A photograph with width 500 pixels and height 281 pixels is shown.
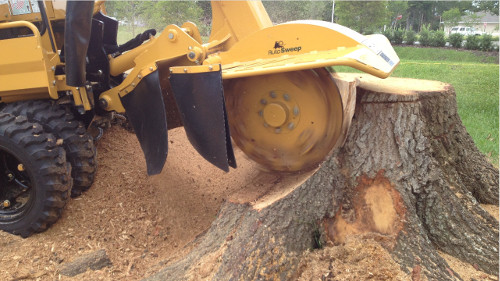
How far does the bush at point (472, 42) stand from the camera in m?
20.6

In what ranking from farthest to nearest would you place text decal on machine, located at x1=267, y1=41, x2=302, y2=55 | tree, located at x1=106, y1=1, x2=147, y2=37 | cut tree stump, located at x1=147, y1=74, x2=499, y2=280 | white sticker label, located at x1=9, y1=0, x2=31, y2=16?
tree, located at x1=106, y1=1, x2=147, y2=37, white sticker label, located at x1=9, y1=0, x2=31, y2=16, text decal on machine, located at x1=267, y1=41, x2=302, y2=55, cut tree stump, located at x1=147, y1=74, x2=499, y2=280

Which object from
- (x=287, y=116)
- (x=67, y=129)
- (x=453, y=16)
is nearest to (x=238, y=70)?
(x=287, y=116)

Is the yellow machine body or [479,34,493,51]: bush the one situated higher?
the yellow machine body

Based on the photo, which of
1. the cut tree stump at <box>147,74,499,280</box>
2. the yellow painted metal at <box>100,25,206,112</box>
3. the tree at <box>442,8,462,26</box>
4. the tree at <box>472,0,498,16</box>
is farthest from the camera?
the tree at <box>442,8,462,26</box>

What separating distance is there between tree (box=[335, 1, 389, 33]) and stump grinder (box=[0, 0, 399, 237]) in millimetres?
21089

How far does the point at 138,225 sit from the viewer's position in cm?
348

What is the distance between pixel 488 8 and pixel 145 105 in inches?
843

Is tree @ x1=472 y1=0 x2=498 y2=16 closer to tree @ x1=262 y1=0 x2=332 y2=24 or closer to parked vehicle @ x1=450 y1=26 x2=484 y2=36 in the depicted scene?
parked vehicle @ x1=450 y1=26 x2=484 y2=36

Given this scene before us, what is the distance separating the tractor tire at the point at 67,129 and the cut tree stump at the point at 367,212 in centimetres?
127

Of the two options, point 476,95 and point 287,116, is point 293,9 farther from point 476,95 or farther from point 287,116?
point 287,116

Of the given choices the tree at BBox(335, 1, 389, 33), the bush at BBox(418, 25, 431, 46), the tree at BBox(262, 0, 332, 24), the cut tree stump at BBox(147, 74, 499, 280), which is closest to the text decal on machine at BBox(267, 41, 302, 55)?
the cut tree stump at BBox(147, 74, 499, 280)

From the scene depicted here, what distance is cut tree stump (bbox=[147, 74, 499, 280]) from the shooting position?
89.4 inches

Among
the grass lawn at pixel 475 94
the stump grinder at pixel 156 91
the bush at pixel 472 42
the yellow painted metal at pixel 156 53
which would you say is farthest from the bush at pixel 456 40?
the yellow painted metal at pixel 156 53

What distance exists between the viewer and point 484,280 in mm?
2359
